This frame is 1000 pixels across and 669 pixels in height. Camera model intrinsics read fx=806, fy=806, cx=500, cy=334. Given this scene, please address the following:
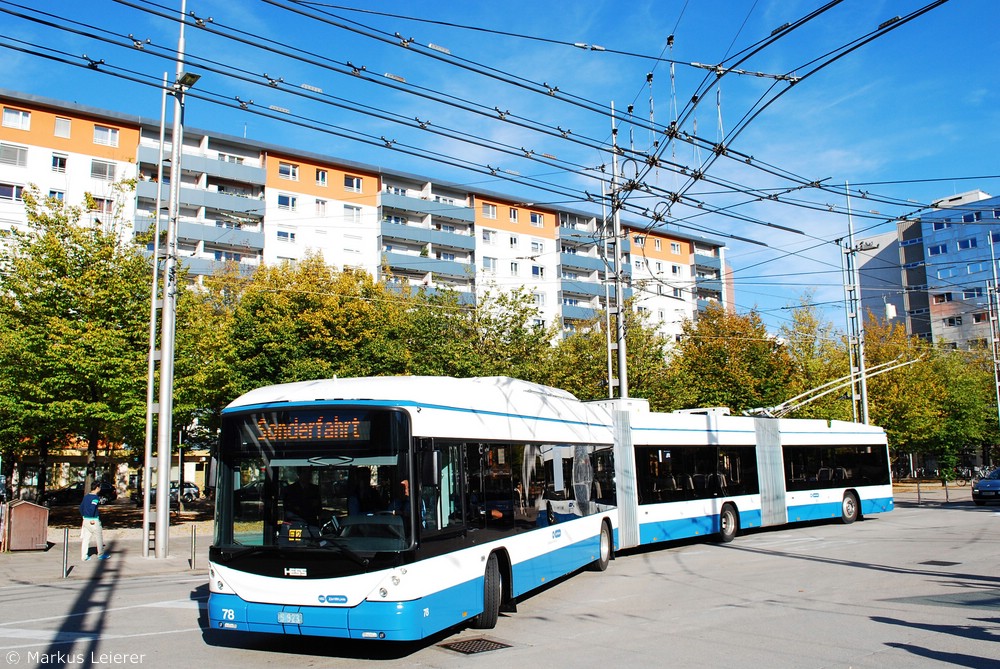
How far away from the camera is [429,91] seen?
11.0 metres

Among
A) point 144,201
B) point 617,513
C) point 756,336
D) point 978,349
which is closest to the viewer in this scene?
point 617,513

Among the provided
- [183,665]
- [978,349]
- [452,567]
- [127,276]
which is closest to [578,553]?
[452,567]

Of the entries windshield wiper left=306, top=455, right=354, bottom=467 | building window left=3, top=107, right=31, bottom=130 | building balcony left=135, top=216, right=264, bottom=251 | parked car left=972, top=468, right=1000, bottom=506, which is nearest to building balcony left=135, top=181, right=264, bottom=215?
building balcony left=135, top=216, right=264, bottom=251

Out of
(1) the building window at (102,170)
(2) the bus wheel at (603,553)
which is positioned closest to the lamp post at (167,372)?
(2) the bus wheel at (603,553)

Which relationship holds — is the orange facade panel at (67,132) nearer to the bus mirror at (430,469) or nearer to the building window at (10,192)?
the building window at (10,192)

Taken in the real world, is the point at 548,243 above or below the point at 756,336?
above

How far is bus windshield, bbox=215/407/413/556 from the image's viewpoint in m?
8.23

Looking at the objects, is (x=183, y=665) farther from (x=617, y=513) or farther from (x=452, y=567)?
(x=617, y=513)

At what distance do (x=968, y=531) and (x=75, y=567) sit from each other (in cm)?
2230

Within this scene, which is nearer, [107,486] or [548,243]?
[107,486]

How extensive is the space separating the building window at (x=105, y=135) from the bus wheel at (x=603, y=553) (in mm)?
47191

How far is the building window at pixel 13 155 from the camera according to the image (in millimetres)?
47312

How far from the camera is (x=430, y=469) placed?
8445mm

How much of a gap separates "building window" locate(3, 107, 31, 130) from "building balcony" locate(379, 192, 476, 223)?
22.9 metres
